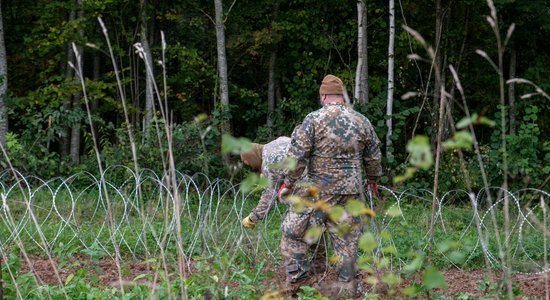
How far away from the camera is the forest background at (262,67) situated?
47.9 ft

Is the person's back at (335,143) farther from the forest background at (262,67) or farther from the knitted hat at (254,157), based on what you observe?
the forest background at (262,67)

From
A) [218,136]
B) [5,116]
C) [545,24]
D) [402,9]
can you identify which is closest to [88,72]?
[5,116]

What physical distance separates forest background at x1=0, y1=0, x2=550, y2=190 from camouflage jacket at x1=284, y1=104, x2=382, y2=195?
24.5ft

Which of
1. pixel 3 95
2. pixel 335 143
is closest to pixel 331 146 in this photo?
pixel 335 143

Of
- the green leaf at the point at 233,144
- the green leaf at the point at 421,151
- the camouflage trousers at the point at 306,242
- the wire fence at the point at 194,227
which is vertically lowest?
the wire fence at the point at 194,227

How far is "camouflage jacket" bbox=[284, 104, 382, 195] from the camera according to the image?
642 cm

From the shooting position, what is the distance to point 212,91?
711 inches


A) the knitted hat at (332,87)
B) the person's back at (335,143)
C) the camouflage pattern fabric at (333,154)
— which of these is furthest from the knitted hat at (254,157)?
the knitted hat at (332,87)

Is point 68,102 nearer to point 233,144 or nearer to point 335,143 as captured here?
point 335,143

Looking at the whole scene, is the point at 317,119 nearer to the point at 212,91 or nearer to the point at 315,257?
the point at 315,257

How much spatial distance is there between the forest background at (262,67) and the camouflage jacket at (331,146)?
746 centimetres

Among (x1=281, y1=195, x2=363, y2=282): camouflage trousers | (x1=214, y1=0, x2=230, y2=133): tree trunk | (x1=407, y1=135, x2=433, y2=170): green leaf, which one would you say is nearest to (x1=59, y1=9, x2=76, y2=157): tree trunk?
(x1=214, y1=0, x2=230, y2=133): tree trunk

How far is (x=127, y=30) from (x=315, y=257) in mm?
11253

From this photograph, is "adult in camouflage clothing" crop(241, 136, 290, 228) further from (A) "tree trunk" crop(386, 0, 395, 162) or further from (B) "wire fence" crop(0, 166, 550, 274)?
(A) "tree trunk" crop(386, 0, 395, 162)
